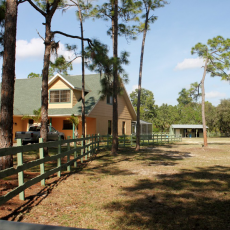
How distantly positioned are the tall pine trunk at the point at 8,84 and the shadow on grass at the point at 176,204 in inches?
148

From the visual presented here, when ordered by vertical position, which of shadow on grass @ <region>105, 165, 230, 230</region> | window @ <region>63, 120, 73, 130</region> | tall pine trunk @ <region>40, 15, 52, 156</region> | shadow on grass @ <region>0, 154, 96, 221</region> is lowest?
shadow on grass @ <region>105, 165, 230, 230</region>

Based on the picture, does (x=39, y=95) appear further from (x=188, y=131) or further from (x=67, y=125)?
(x=188, y=131)

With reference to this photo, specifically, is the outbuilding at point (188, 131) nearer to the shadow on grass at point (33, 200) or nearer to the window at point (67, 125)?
Result: the window at point (67, 125)

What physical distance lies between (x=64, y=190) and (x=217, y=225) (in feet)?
13.5

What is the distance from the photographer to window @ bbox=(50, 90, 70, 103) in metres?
27.1

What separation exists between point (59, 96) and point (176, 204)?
22986mm

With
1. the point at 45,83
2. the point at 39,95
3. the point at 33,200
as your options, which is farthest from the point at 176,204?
the point at 39,95

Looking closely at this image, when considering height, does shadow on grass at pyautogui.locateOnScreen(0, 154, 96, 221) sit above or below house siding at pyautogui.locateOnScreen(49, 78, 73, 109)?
below

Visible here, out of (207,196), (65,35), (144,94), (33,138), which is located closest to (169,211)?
(207,196)

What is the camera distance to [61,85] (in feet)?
88.8

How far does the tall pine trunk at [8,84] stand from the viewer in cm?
790

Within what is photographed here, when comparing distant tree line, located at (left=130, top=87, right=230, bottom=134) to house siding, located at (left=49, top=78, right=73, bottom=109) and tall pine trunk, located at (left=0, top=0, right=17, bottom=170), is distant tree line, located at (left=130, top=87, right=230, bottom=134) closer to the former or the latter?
house siding, located at (left=49, top=78, right=73, bottom=109)

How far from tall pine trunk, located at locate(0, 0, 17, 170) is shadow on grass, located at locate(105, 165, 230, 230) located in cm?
375

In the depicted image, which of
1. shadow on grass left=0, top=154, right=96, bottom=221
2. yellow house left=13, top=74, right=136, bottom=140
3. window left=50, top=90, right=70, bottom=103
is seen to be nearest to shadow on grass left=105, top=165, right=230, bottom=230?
shadow on grass left=0, top=154, right=96, bottom=221
